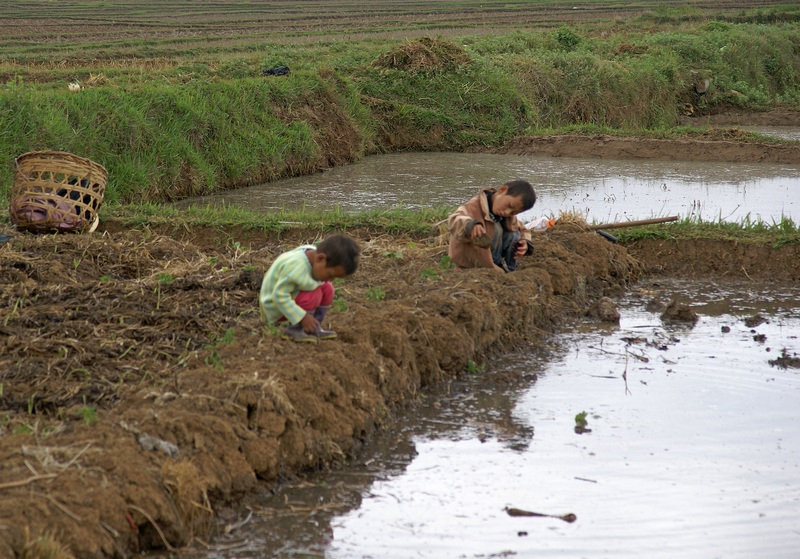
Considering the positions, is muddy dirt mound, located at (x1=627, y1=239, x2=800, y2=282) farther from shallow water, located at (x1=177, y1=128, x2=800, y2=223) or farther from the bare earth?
shallow water, located at (x1=177, y1=128, x2=800, y2=223)

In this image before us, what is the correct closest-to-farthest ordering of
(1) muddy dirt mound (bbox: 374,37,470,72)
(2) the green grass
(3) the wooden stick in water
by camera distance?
(3) the wooden stick in water
(2) the green grass
(1) muddy dirt mound (bbox: 374,37,470,72)

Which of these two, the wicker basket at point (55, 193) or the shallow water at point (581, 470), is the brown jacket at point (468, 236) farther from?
the wicker basket at point (55, 193)

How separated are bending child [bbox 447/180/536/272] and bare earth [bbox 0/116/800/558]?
19 centimetres

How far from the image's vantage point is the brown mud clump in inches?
139

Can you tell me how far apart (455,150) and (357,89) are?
77.8 inches

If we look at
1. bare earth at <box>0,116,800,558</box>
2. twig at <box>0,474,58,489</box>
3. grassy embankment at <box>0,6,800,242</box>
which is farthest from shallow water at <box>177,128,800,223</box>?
twig at <box>0,474,58,489</box>

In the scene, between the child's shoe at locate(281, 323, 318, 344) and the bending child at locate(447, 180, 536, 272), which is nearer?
the child's shoe at locate(281, 323, 318, 344)

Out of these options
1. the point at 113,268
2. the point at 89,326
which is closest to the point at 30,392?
the point at 89,326

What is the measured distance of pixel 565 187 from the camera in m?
12.3

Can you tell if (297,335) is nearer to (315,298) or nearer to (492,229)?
(315,298)

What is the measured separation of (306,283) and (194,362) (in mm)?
662

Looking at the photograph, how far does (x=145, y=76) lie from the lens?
14969 millimetres

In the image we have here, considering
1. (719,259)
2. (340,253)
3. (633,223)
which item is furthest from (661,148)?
(340,253)

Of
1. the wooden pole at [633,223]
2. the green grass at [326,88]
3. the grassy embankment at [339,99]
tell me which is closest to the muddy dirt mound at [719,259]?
the grassy embankment at [339,99]
